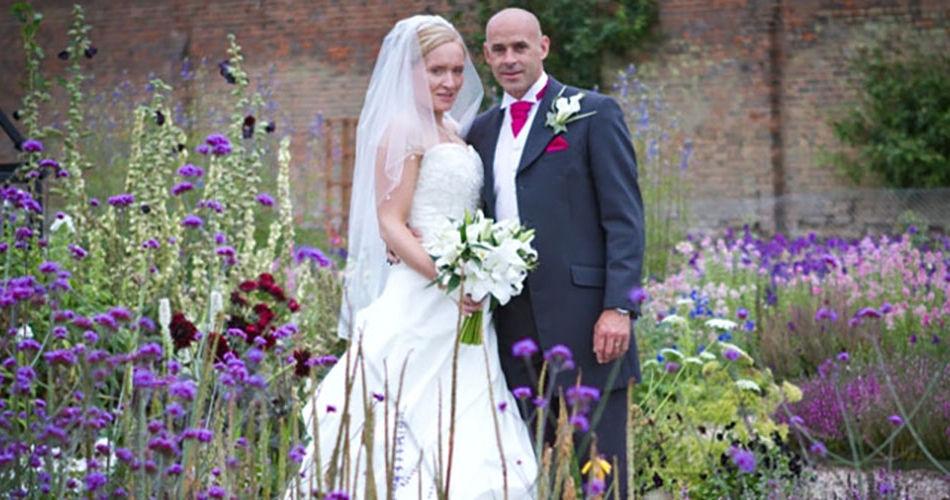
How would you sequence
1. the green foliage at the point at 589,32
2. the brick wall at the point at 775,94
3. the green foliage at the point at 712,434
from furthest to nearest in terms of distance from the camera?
the green foliage at the point at 589,32, the brick wall at the point at 775,94, the green foliage at the point at 712,434

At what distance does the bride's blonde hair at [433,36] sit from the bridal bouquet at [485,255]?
20.2 inches

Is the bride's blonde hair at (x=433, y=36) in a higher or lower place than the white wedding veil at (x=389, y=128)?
higher

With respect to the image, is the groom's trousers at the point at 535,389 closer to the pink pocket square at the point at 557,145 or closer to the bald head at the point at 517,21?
the pink pocket square at the point at 557,145

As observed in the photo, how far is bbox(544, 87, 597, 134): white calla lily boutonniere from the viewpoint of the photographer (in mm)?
3598

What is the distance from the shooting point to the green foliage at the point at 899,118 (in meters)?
13.9

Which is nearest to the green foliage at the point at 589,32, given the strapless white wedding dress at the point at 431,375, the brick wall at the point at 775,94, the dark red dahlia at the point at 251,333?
the brick wall at the point at 775,94

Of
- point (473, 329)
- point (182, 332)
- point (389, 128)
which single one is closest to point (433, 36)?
point (389, 128)

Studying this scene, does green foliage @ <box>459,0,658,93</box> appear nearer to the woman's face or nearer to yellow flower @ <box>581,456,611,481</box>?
the woman's face

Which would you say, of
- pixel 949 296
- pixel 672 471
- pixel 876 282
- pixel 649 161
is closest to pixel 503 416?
pixel 672 471

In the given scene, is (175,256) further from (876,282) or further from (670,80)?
(670,80)

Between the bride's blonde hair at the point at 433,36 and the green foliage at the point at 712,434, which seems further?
the green foliage at the point at 712,434

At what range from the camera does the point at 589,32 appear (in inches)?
584

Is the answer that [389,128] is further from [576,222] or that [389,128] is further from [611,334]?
[611,334]

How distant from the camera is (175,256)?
195 inches
